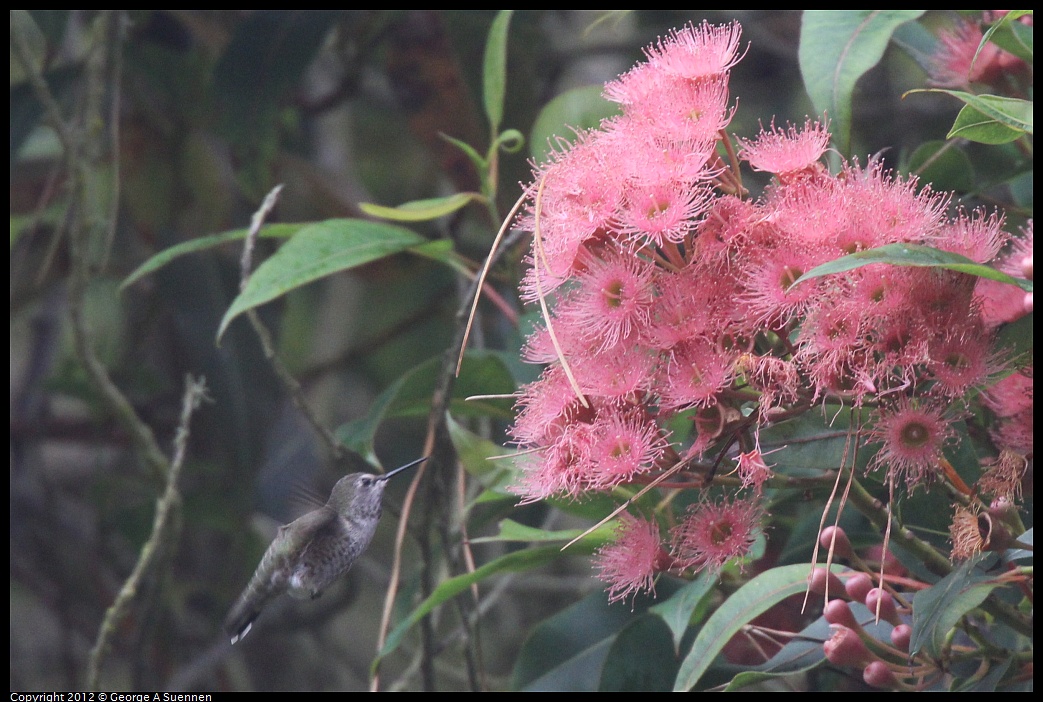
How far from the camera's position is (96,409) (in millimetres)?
2051

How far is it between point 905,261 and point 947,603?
0.91 ft

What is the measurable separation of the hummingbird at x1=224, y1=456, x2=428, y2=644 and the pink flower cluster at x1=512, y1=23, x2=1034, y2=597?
0.24 metres

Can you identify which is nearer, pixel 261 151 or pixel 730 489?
pixel 730 489

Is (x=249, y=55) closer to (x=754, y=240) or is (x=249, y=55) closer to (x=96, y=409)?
(x=96, y=409)

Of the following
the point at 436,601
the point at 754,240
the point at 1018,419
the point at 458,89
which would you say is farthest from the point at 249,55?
the point at 1018,419

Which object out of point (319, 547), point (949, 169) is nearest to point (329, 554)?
point (319, 547)

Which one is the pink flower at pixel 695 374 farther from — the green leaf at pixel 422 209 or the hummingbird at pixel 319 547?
the green leaf at pixel 422 209

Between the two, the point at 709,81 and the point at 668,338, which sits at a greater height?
the point at 709,81

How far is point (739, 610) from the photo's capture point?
0.82m

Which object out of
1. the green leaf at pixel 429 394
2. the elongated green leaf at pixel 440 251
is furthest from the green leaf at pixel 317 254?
the green leaf at pixel 429 394

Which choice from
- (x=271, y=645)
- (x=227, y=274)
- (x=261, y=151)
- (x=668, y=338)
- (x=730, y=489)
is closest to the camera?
(x=668, y=338)

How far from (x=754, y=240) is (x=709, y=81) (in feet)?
0.52

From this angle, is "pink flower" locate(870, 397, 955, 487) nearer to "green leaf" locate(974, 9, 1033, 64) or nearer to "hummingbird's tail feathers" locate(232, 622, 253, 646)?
"green leaf" locate(974, 9, 1033, 64)

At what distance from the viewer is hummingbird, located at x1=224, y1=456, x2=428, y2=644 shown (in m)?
0.96
